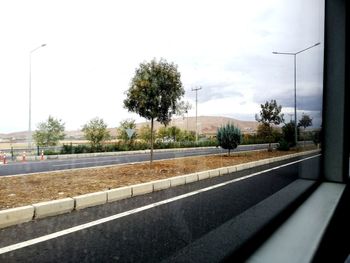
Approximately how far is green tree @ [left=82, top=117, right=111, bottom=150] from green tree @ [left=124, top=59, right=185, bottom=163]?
8.63m

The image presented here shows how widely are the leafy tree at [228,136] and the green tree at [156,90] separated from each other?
3678 mm

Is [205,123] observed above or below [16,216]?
above

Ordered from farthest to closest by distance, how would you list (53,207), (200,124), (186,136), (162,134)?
(162,134)
(186,136)
(200,124)
(53,207)

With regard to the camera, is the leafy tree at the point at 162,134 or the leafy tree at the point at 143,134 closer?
the leafy tree at the point at 162,134

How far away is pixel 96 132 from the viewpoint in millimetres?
14680

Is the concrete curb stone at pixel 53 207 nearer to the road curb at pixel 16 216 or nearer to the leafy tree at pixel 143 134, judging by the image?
the road curb at pixel 16 216

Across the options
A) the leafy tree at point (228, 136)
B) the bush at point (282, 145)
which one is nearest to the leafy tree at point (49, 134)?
the leafy tree at point (228, 136)

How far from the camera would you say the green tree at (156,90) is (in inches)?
249

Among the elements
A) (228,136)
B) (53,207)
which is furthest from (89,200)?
(228,136)

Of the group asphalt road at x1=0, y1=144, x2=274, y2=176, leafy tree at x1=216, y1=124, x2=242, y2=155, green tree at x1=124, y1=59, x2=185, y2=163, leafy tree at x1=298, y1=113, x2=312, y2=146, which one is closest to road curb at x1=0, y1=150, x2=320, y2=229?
leafy tree at x1=298, y1=113, x2=312, y2=146

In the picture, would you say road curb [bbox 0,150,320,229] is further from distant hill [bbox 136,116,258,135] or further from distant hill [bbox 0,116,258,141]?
distant hill [bbox 136,116,258,135]

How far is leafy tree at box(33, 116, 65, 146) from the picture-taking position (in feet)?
45.5

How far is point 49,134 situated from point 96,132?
2.16 meters

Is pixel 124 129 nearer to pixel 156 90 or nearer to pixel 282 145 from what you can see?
pixel 282 145
